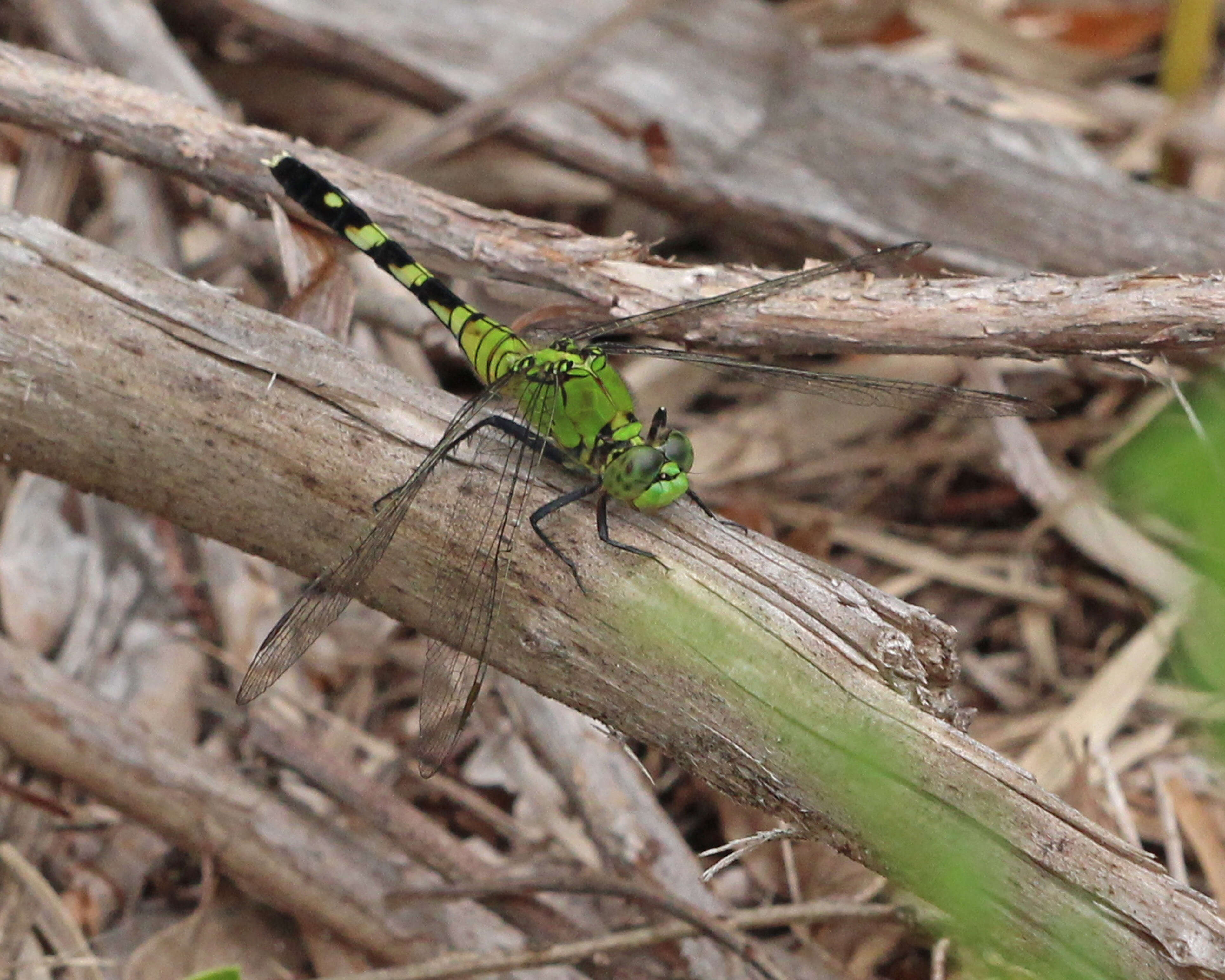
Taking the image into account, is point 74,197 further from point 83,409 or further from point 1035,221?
point 1035,221

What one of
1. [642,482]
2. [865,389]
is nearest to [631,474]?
[642,482]

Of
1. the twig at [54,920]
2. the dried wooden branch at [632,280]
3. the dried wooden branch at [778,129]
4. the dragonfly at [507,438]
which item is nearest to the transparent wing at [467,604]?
the dragonfly at [507,438]

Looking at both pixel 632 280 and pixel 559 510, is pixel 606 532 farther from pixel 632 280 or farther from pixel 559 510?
pixel 632 280

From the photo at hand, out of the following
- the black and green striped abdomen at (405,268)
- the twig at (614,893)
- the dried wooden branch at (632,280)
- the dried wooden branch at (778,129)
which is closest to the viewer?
the dried wooden branch at (632,280)

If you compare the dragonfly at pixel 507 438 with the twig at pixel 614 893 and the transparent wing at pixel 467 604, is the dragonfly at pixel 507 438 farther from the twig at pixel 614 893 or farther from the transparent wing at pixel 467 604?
the twig at pixel 614 893

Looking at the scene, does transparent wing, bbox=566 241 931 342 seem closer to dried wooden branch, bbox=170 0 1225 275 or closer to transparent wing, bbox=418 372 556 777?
transparent wing, bbox=418 372 556 777

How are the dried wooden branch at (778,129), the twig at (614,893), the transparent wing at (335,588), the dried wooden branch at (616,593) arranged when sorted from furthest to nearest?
the dried wooden branch at (778,129) < the twig at (614,893) < the transparent wing at (335,588) < the dried wooden branch at (616,593)

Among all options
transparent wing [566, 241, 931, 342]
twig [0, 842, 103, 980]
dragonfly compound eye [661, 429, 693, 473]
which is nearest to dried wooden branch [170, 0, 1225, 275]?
transparent wing [566, 241, 931, 342]
